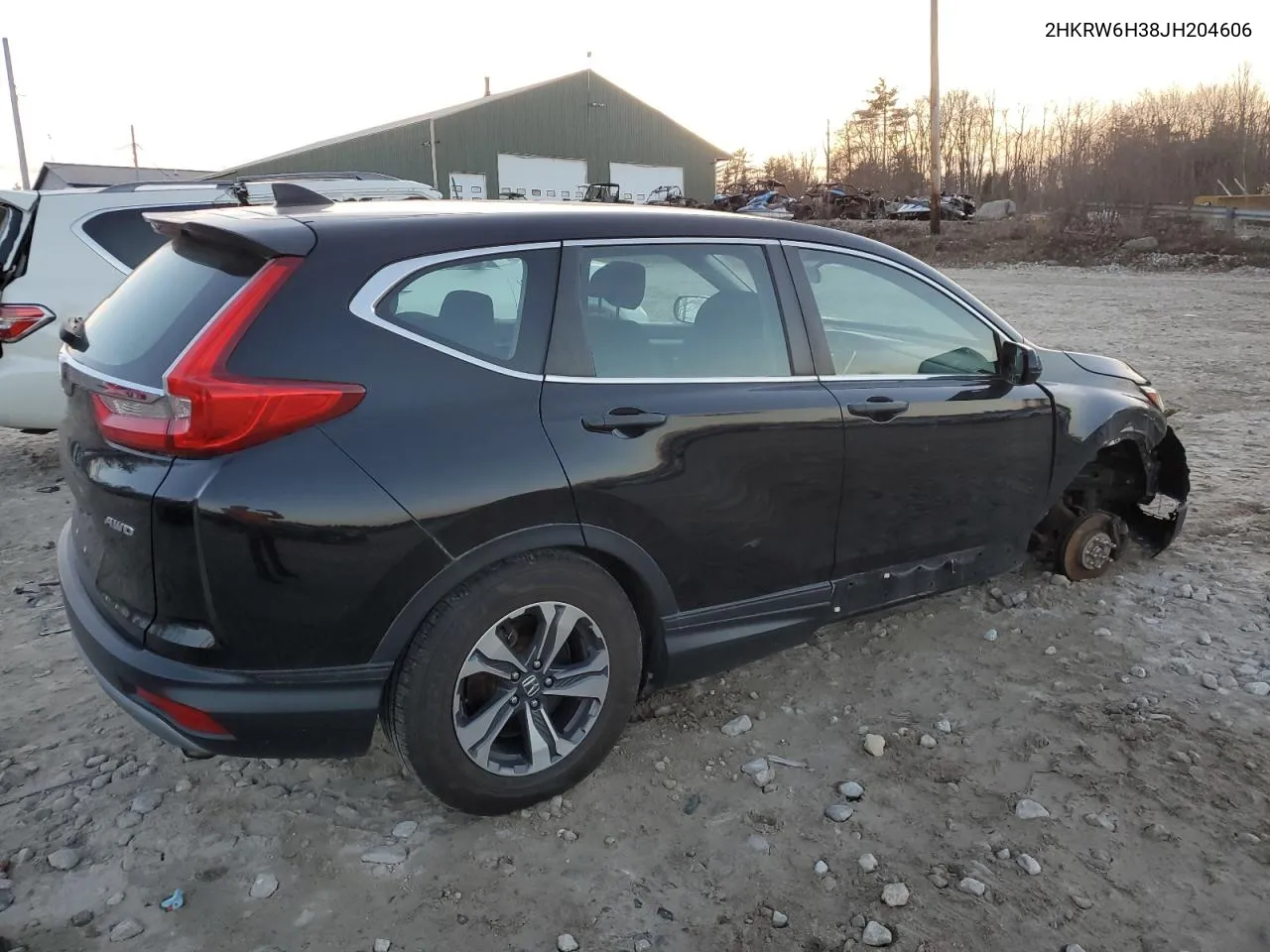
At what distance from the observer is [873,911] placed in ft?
8.45

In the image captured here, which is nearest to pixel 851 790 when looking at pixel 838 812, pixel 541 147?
pixel 838 812

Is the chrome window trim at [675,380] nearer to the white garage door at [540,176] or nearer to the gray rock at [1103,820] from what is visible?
the gray rock at [1103,820]

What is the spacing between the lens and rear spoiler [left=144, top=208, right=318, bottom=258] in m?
→ 2.55

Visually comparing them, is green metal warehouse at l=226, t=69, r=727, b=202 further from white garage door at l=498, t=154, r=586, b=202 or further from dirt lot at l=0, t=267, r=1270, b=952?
dirt lot at l=0, t=267, r=1270, b=952

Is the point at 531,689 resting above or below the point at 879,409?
below

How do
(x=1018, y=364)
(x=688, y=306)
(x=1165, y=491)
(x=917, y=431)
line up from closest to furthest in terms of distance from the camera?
(x=688, y=306) < (x=917, y=431) < (x=1018, y=364) < (x=1165, y=491)

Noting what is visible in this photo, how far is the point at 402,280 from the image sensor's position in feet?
8.67

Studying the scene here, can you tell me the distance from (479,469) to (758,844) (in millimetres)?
1373

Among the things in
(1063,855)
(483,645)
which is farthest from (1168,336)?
(483,645)

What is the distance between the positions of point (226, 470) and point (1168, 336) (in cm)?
1253

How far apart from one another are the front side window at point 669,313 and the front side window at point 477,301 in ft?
0.35

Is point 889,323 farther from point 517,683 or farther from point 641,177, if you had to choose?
point 641,177

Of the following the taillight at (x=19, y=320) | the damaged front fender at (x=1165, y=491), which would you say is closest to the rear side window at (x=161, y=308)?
the taillight at (x=19, y=320)

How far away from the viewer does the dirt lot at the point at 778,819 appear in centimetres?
254
